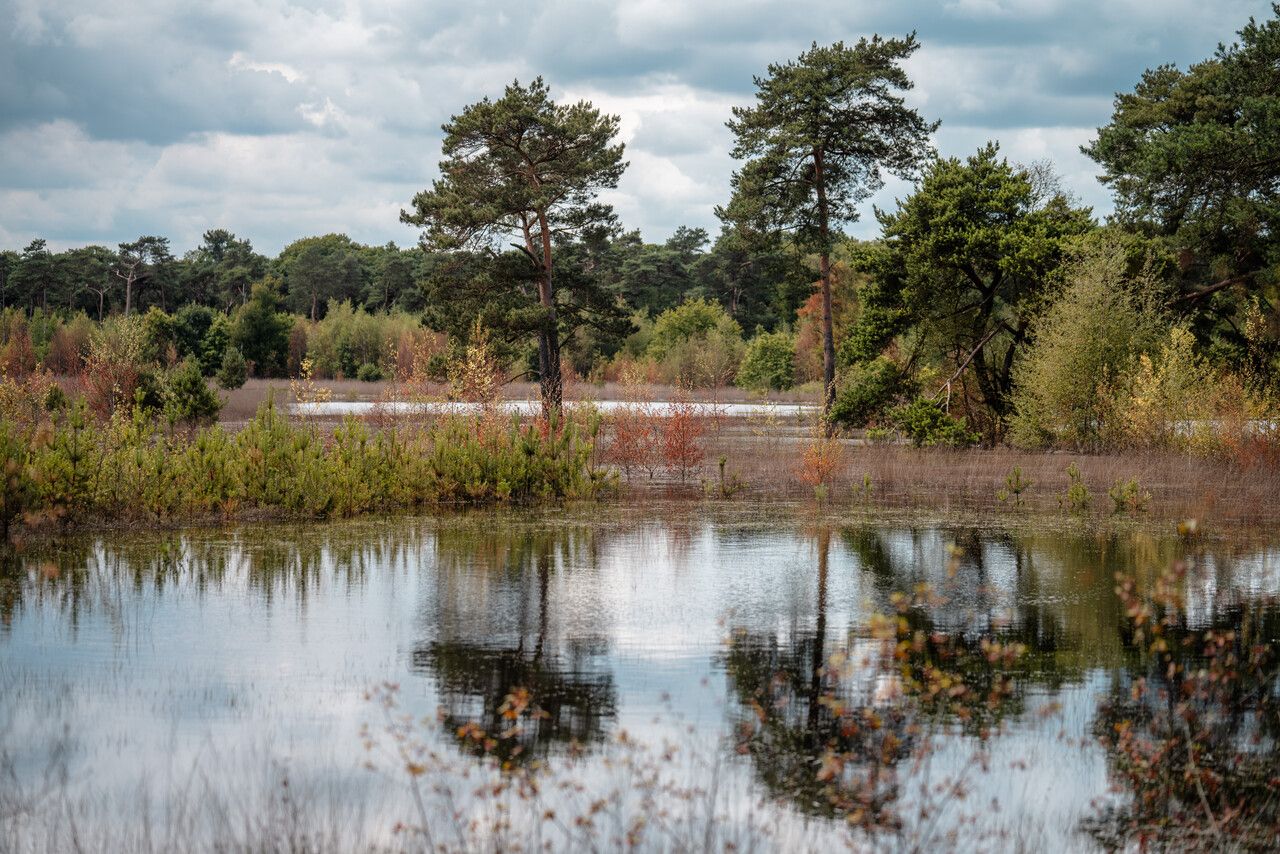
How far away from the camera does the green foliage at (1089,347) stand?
30375 millimetres

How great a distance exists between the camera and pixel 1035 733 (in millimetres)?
8453

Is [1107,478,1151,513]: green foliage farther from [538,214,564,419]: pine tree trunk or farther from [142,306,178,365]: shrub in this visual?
[142,306,178,365]: shrub

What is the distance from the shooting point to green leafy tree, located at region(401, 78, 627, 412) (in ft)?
116

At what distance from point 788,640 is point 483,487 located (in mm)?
10726

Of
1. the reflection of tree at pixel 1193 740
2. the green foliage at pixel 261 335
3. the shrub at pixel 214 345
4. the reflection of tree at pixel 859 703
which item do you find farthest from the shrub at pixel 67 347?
the reflection of tree at pixel 1193 740

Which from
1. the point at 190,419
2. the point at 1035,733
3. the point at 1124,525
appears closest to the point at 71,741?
the point at 1035,733

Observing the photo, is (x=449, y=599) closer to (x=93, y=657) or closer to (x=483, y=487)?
(x=93, y=657)

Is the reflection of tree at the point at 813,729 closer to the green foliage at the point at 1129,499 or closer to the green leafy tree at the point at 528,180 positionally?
the green foliage at the point at 1129,499

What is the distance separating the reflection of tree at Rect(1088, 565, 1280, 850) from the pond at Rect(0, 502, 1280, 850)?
6 cm

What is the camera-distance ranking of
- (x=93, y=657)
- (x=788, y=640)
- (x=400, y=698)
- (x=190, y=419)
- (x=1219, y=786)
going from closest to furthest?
(x=1219, y=786)
(x=400, y=698)
(x=93, y=657)
(x=788, y=640)
(x=190, y=419)

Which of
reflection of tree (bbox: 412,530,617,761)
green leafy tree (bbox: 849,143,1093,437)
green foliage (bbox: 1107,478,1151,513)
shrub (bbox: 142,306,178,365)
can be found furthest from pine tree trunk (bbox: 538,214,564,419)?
shrub (bbox: 142,306,178,365)

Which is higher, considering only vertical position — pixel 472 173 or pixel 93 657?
pixel 472 173

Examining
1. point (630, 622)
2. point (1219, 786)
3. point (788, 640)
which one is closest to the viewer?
point (1219, 786)

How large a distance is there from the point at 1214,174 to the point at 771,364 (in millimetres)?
38478
